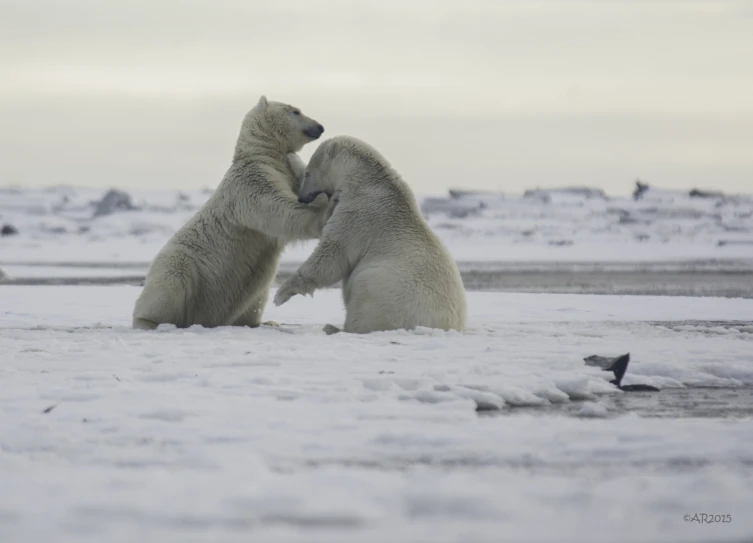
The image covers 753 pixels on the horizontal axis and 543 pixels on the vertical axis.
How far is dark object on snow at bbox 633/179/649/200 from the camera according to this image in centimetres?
4125

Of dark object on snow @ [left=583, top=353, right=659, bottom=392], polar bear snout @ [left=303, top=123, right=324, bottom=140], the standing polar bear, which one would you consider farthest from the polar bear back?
dark object on snow @ [left=583, top=353, right=659, bottom=392]

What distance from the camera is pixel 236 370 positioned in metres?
4.75

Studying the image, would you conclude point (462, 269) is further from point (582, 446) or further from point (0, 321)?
point (582, 446)

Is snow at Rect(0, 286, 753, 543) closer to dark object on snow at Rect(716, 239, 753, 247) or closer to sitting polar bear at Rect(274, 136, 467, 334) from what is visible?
sitting polar bear at Rect(274, 136, 467, 334)

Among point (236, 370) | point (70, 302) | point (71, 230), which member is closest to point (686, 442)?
point (236, 370)

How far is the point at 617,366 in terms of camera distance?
4699 millimetres

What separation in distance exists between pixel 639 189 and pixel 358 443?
41339 mm

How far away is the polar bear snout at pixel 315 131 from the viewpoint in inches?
291

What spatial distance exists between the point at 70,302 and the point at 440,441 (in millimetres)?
7453

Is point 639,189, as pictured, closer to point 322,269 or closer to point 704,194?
point 704,194

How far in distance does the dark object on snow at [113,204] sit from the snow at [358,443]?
31727 mm

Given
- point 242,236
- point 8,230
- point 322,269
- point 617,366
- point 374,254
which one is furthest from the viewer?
point 8,230

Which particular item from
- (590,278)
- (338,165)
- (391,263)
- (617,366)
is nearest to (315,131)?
(338,165)

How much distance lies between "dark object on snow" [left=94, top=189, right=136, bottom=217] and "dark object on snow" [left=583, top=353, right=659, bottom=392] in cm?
3285
